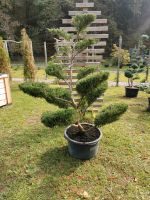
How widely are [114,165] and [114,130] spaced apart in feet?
3.32

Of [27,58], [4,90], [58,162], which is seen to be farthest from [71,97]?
[27,58]

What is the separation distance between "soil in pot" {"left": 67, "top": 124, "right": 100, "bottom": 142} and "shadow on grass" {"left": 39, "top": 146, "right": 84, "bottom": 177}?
0.92 ft

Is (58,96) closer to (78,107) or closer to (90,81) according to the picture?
(78,107)

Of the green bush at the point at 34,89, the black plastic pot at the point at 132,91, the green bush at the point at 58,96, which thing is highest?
the green bush at the point at 34,89

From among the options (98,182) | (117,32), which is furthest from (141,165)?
(117,32)

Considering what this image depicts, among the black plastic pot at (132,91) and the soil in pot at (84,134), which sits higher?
the soil in pot at (84,134)

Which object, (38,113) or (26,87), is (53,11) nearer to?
(38,113)

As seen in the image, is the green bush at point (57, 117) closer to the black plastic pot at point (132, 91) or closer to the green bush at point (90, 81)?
the green bush at point (90, 81)

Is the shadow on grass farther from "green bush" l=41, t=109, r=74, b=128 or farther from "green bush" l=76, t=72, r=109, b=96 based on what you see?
"green bush" l=76, t=72, r=109, b=96

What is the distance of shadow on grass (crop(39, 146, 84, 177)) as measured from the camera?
2772mm

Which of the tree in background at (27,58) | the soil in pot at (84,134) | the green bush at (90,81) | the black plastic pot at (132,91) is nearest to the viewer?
the green bush at (90,81)

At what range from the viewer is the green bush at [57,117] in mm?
2867

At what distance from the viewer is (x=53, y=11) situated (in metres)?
18.9

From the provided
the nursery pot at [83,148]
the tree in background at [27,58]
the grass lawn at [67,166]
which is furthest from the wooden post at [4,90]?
the nursery pot at [83,148]
